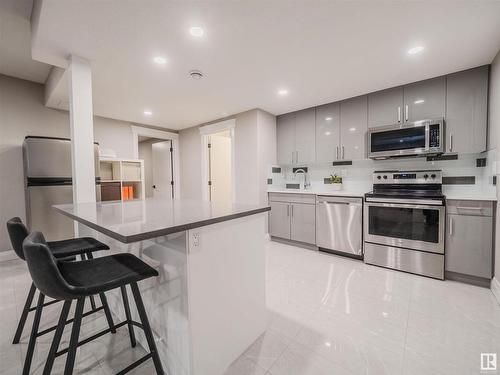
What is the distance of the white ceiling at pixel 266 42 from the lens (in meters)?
1.62

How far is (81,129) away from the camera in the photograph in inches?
85.5

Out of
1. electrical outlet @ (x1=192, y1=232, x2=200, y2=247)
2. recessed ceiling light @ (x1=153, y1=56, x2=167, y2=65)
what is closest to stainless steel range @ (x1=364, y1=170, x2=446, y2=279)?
A: electrical outlet @ (x1=192, y1=232, x2=200, y2=247)

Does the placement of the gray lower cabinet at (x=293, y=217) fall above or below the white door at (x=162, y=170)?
below

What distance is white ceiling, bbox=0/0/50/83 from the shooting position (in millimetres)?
2008

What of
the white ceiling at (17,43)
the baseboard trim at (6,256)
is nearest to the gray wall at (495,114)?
the white ceiling at (17,43)

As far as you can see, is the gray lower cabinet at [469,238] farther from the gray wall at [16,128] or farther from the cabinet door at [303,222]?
the gray wall at [16,128]

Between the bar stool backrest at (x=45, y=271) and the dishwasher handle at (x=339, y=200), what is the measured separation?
300 cm

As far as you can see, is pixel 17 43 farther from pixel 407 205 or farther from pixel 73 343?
pixel 407 205

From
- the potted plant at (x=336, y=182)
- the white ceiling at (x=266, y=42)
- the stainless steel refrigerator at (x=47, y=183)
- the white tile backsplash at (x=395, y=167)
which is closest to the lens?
the white ceiling at (x=266, y=42)

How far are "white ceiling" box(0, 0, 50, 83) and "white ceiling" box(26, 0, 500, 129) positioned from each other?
0.39 metres

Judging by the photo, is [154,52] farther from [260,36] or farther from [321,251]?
[321,251]

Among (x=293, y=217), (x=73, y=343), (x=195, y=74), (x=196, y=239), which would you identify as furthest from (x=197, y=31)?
(x=293, y=217)

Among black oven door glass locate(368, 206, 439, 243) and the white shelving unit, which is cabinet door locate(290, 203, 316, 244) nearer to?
black oven door glass locate(368, 206, 439, 243)

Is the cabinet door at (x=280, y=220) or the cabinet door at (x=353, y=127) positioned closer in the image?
the cabinet door at (x=353, y=127)
